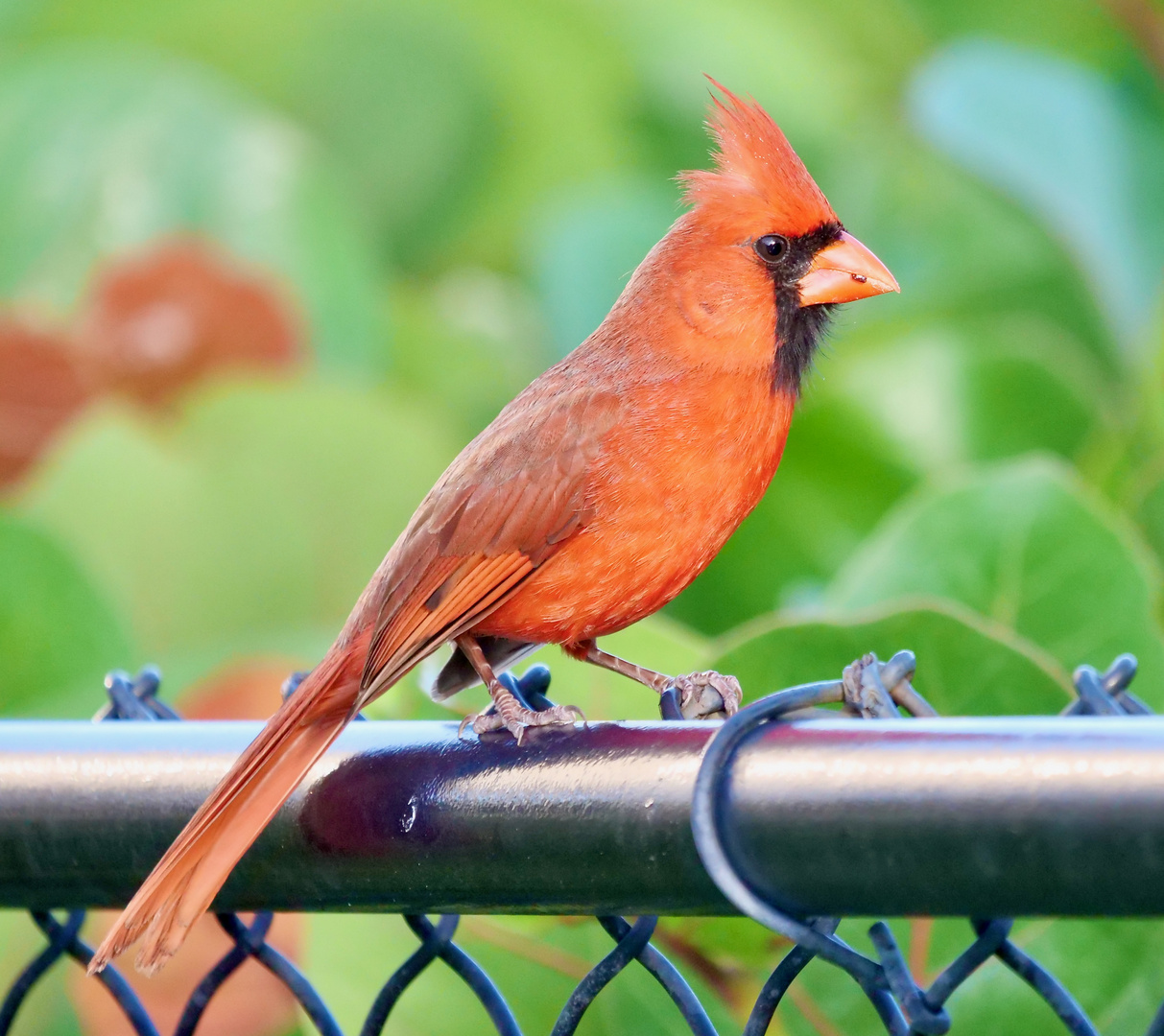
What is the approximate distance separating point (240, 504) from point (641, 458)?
1180 millimetres

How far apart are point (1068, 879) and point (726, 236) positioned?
33.6 inches

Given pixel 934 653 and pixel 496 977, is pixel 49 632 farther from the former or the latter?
pixel 934 653

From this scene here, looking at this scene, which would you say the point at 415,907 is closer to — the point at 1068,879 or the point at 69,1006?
the point at 1068,879

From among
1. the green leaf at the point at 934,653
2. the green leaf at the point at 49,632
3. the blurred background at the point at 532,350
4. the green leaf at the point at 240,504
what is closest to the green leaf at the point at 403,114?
the blurred background at the point at 532,350

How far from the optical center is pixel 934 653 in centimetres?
Result: 123

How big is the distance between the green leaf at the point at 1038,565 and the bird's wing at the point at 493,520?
33 cm

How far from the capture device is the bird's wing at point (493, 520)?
1356mm

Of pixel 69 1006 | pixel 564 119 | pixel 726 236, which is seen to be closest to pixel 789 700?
A: pixel 726 236

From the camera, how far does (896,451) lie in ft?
6.97

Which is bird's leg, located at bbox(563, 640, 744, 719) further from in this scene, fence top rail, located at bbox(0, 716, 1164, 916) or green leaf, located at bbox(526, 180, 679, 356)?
green leaf, located at bbox(526, 180, 679, 356)

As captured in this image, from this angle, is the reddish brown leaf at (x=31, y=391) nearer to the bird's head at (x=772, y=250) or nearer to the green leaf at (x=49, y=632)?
the green leaf at (x=49, y=632)

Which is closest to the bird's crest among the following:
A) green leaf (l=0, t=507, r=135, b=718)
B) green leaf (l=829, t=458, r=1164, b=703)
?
green leaf (l=829, t=458, r=1164, b=703)

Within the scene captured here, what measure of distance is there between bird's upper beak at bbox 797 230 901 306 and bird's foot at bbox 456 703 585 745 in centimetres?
48

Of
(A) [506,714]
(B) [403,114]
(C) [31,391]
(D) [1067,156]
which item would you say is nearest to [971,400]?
(D) [1067,156]
